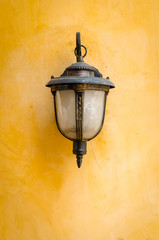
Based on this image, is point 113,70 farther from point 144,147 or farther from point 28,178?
point 28,178

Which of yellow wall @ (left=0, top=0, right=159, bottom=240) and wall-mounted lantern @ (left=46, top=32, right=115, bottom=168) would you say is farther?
yellow wall @ (left=0, top=0, right=159, bottom=240)

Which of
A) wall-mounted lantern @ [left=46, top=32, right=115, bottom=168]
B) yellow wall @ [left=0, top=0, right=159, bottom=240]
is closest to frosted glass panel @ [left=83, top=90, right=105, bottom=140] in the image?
wall-mounted lantern @ [left=46, top=32, right=115, bottom=168]

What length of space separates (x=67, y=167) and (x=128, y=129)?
369 millimetres

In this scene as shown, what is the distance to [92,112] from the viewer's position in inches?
47.9

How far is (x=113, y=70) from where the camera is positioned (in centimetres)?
148

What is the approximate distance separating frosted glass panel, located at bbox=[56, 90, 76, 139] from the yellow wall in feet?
0.64

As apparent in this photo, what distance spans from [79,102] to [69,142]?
0.32 meters

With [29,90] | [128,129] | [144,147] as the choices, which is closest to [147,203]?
[144,147]

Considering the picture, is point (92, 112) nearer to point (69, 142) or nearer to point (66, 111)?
point (66, 111)

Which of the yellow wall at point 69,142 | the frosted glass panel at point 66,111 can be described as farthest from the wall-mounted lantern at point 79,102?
the yellow wall at point 69,142

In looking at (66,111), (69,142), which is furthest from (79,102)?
(69,142)

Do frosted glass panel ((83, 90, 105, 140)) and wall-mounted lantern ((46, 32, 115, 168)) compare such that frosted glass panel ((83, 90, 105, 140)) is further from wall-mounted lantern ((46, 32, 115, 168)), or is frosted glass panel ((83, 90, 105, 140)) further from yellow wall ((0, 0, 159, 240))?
yellow wall ((0, 0, 159, 240))

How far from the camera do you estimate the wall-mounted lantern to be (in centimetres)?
118

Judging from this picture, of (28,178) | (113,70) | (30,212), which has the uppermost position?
(113,70)
